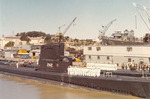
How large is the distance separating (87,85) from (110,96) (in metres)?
2.93

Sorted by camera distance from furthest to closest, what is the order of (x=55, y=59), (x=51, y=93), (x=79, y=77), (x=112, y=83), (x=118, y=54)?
(x=118, y=54) → (x=55, y=59) → (x=79, y=77) → (x=51, y=93) → (x=112, y=83)

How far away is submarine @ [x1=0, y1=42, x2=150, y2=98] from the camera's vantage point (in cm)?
A: 1554

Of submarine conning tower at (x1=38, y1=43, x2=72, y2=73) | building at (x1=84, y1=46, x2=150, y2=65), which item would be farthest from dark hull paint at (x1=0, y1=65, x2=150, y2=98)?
building at (x1=84, y1=46, x2=150, y2=65)

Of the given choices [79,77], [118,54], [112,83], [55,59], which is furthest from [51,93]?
[118,54]

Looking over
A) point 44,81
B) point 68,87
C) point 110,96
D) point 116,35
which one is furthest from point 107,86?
point 116,35

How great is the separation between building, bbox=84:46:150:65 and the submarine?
9.01m

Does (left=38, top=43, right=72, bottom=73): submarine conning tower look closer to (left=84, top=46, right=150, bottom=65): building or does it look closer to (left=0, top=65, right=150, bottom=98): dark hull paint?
(left=0, top=65, right=150, bottom=98): dark hull paint

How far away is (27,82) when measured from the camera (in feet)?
79.8

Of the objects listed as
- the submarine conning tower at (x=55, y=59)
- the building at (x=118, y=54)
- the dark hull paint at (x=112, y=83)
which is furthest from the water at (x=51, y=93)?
the building at (x=118, y=54)

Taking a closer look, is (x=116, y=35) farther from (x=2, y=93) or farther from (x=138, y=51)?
(x=2, y=93)

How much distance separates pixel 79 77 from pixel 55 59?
4.05 m

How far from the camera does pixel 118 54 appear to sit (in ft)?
104

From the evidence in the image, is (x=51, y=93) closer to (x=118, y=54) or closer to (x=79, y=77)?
(x=79, y=77)

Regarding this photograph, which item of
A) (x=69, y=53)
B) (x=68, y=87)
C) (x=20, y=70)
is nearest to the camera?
(x=68, y=87)
